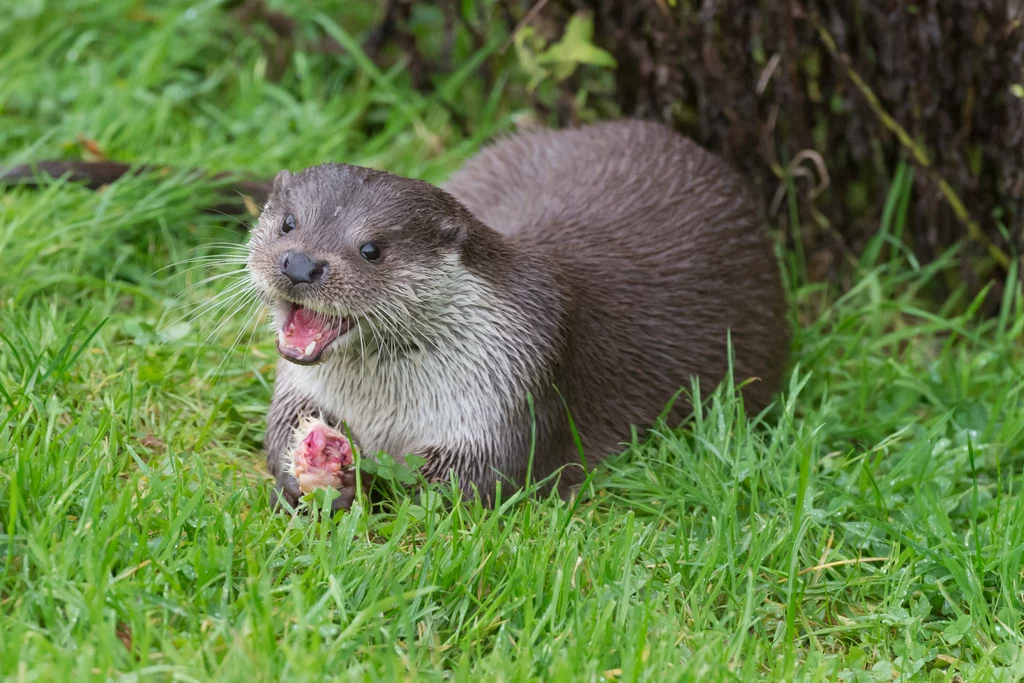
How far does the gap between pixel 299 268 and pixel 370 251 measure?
0.50 ft

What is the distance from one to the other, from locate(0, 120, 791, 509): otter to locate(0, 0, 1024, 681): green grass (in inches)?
4.4

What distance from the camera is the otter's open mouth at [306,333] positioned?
7.82 feet

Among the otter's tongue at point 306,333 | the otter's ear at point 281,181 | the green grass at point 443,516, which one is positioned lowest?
the green grass at point 443,516

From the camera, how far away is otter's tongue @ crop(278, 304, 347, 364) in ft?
7.82

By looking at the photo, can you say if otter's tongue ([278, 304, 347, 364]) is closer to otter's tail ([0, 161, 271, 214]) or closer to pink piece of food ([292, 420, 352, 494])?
pink piece of food ([292, 420, 352, 494])

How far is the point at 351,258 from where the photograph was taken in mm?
2357

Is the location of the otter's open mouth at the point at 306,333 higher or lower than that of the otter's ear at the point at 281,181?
lower

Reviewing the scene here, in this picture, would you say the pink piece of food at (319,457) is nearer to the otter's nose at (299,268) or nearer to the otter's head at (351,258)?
the otter's head at (351,258)

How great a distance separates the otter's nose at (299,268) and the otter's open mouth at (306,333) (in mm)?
134

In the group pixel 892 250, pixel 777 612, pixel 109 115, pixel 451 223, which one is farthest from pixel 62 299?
pixel 892 250

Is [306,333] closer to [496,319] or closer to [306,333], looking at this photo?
[306,333]

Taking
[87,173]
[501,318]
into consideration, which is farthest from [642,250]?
[87,173]

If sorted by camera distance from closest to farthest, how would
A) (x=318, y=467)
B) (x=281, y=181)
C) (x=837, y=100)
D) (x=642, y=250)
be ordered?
1. (x=318, y=467)
2. (x=281, y=181)
3. (x=642, y=250)
4. (x=837, y=100)

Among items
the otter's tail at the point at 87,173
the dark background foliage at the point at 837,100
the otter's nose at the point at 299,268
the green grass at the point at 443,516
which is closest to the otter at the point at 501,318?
the otter's nose at the point at 299,268
